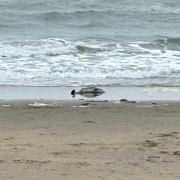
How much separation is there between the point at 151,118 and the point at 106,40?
25.5ft

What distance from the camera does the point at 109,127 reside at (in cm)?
646

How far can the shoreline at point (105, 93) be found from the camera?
8586mm

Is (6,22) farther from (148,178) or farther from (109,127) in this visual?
(148,178)

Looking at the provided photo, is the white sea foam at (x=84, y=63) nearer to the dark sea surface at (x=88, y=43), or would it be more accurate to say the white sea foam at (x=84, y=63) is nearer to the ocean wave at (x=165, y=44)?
the dark sea surface at (x=88, y=43)

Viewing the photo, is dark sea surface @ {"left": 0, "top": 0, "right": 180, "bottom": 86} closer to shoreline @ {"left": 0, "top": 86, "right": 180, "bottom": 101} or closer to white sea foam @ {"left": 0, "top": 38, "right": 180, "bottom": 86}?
white sea foam @ {"left": 0, "top": 38, "right": 180, "bottom": 86}

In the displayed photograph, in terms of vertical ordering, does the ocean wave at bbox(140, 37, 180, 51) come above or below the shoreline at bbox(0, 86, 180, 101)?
below

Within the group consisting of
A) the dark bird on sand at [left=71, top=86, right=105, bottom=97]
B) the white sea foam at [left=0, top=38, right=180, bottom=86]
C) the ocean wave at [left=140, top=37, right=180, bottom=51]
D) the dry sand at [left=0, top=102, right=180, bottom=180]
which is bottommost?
the ocean wave at [left=140, top=37, right=180, bottom=51]

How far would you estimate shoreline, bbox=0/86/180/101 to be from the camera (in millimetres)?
8586

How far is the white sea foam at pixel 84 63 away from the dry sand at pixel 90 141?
218cm

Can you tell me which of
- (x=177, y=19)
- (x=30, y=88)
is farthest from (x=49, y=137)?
(x=177, y=19)

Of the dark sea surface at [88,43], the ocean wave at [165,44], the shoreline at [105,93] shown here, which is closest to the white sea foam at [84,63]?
the dark sea surface at [88,43]

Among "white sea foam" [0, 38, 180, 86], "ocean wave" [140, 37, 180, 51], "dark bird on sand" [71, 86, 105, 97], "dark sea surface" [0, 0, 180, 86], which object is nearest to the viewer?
"dark bird on sand" [71, 86, 105, 97]

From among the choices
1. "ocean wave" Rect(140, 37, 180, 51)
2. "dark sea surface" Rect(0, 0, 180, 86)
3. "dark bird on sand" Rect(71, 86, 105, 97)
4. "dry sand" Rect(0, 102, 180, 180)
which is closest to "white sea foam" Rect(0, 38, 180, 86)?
"dark sea surface" Rect(0, 0, 180, 86)

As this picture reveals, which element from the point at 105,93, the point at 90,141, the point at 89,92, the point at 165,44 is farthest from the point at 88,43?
the point at 90,141
